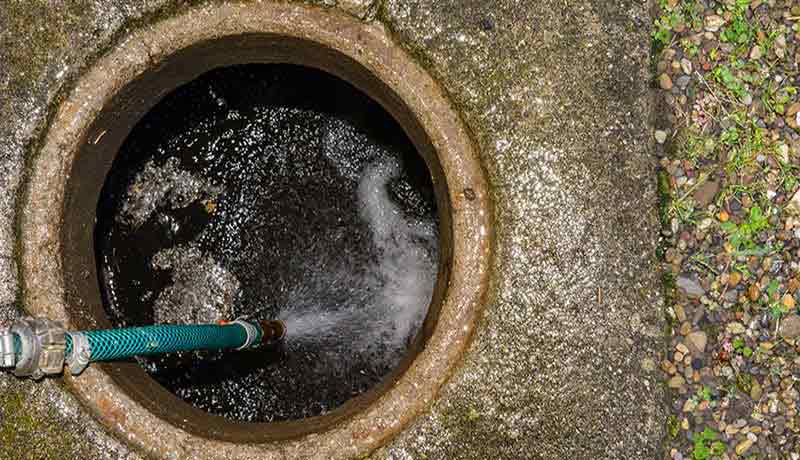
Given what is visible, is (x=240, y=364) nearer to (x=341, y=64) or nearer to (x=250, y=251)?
(x=250, y=251)

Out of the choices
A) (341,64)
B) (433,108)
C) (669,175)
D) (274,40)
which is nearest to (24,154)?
(274,40)

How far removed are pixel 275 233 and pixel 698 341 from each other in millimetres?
2008

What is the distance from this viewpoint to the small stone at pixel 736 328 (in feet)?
10.5

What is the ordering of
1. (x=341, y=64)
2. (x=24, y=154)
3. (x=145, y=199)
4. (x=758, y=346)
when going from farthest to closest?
(x=145, y=199) < (x=758, y=346) < (x=341, y=64) < (x=24, y=154)

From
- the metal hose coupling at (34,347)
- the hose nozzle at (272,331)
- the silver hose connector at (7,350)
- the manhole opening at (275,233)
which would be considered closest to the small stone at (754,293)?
the manhole opening at (275,233)

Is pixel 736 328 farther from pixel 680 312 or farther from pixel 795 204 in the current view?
pixel 795 204

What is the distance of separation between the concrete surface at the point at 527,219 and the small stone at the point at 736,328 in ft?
1.62

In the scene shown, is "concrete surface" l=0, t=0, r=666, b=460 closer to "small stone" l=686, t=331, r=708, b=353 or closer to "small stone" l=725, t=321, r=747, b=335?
"small stone" l=686, t=331, r=708, b=353

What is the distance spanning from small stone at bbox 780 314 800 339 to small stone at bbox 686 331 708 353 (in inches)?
12.1

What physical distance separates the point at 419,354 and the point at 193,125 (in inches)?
69.9

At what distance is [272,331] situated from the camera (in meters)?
3.75

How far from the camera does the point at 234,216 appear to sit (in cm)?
392

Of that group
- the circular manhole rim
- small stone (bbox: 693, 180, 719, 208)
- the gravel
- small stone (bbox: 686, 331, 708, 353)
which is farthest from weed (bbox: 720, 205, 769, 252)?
the circular manhole rim

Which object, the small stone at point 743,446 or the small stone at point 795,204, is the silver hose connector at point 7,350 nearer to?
the small stone at point 743,446
